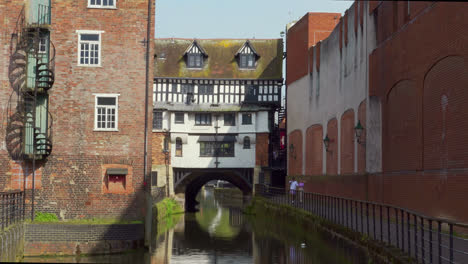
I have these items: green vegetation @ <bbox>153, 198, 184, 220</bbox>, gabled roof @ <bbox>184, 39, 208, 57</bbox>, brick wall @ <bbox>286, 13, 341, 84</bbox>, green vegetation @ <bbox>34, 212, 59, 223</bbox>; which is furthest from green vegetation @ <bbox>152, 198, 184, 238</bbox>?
brick wall @ <bbox>286, 13, 341, 84</bbox>

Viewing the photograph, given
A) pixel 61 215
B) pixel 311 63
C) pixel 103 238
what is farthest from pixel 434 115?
pixel 311 63

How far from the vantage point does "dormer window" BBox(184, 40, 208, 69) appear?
41.5m

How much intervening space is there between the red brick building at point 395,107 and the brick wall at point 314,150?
0.06 metres

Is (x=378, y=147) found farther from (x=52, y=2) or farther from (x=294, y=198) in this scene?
(x=52, y=2)

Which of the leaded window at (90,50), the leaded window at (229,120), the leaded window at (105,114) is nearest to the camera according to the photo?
the leaded window at (105,114)

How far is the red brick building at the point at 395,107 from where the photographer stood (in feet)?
50.7

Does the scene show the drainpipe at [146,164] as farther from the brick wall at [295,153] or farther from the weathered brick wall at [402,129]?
the brick wall at [295,153]

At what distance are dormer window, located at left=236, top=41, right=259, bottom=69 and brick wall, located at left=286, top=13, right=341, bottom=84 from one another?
3.59 meters

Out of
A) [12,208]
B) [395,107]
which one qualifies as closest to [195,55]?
[395,107]

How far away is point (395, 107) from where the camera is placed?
20.4 meters

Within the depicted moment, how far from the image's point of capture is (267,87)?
1628 inches

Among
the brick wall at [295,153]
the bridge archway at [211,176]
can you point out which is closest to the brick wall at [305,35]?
the brick wall at [295,153]

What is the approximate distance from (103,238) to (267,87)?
25089 mm

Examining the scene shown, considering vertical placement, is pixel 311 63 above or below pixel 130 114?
above
